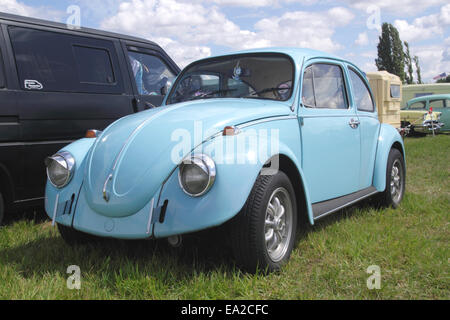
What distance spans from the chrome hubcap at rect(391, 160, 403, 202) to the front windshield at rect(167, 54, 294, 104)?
204 cm

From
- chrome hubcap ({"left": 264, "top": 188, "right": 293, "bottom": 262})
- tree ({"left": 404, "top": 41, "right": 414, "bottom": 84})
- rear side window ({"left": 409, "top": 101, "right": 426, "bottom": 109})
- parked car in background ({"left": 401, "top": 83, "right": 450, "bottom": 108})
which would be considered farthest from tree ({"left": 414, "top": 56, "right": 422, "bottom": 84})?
chrome hubcap ({"left": 264, "top": 188, "right": 293, "bottom": 262})

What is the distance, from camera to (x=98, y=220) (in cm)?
277

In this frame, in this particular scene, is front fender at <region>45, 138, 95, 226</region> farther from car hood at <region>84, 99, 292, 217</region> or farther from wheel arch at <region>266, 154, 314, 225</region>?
wheel arch at <region>266, 154, 314, 225</region>

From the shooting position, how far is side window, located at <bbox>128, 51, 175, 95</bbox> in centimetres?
526

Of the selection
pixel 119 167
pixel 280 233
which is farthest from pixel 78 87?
pixel 280 233

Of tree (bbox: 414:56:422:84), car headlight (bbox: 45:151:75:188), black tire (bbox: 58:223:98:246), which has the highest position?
tree (bbox: 414:56:422:84)

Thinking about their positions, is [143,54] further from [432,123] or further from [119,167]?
[432,123]

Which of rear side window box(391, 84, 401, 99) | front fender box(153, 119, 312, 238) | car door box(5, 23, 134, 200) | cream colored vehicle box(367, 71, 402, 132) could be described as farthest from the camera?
rear side window box(391, 84, 401, 99)

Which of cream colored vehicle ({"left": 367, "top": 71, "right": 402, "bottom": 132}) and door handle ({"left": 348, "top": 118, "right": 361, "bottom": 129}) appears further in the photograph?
cream colored vehicle ({"left": 367, "top": 71, "right": 402, "bottom": 132})

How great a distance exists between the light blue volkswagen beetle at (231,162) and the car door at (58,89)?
30.7 inches

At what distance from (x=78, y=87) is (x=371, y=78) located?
33.5 feet

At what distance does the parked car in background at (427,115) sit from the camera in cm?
1603

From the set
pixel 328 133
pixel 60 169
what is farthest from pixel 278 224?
pixel 60 169

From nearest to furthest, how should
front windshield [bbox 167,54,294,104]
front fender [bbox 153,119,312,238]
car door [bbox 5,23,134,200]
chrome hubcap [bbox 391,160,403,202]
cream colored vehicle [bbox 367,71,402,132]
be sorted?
front fender [bbox 153,119,312,238], front windshield [bbox 167,54,294,104], car door [bbox 5,23,134,200], chrome hubcap [bbox 391,160,403,202], cream colored vehicle [bbox 367,71,402,132]
